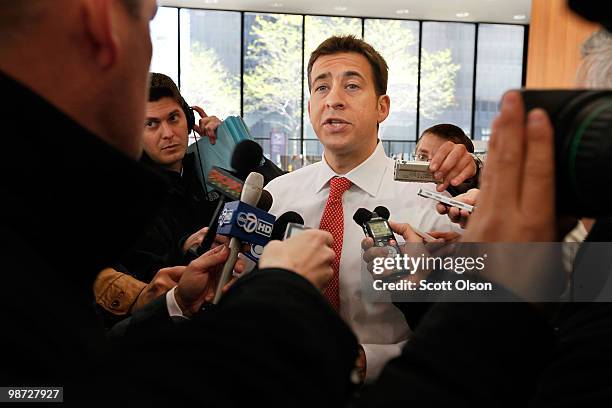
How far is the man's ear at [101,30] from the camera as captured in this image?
1.94ft

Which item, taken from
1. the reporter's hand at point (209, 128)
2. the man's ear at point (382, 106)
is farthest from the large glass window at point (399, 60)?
the man's ear at point (382, 106)

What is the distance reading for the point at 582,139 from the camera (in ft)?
1.69

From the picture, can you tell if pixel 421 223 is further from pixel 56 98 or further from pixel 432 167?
pixel 56 98

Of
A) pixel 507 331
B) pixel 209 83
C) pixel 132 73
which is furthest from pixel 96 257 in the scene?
pixel 209 83

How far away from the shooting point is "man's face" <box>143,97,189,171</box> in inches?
96.6

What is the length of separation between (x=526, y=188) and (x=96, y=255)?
0.48 metres

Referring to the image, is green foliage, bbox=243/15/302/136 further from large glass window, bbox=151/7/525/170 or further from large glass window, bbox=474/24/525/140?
large glass window, bbox=474/24/525/140

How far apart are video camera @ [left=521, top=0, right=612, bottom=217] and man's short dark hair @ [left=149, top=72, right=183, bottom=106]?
219cm

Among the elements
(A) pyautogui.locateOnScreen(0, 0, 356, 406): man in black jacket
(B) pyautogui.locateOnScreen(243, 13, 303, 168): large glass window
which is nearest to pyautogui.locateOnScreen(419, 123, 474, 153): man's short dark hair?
(A) pyautogui.locateOnScreen(0, 0, 356, 406): man in black jacket

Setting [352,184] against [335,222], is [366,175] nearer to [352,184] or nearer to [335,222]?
[352,184]

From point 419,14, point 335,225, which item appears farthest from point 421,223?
point 419,14

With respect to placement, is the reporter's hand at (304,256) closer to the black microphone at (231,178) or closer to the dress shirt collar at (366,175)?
the black microphone at (231,178)

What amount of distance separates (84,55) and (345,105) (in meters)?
1.49

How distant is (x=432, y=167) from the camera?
1.59m
